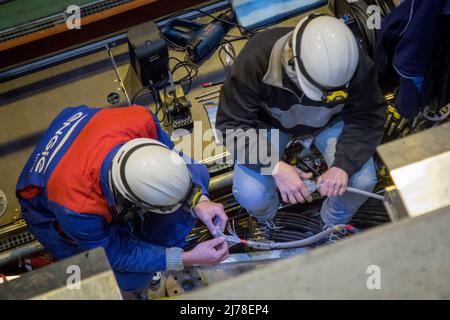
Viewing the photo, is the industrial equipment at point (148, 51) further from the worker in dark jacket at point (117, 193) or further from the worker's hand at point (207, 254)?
the worker's hand at point (207, 254)

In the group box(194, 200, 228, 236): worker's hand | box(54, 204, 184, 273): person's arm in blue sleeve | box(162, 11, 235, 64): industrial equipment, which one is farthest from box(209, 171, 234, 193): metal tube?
box(162, 11, 235, 64): industrial equipment

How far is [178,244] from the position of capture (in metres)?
2.40

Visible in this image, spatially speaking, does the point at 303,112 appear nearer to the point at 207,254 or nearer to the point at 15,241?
the point at 207,254

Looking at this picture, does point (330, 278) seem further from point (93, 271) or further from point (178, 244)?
point (178, 244)

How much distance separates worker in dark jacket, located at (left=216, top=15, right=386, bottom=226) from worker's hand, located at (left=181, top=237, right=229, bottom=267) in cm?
23

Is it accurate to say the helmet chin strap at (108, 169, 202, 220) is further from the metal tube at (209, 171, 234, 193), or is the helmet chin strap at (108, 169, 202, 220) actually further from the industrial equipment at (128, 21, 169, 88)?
the industrial equipment at (128, 21, 169, 88)

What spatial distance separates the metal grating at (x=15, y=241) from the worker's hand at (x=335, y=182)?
1469mm

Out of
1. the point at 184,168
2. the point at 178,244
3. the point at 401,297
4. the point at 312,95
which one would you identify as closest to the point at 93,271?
the point at 401,297

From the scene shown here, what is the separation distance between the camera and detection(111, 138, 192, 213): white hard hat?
72.6 inches

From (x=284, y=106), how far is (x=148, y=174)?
0.64 m

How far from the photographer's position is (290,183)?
2193 mm

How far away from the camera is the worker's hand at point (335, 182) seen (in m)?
2.18

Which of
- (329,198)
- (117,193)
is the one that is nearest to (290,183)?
(329,198)

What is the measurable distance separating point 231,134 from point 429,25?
2.75 feet
